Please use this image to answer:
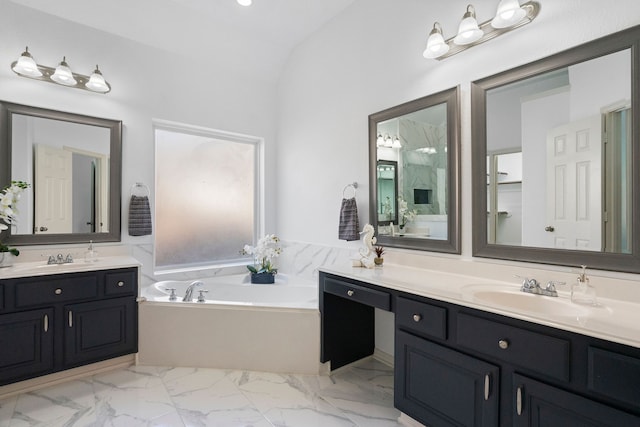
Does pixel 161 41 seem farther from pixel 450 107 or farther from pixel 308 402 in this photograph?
pixel 308 402

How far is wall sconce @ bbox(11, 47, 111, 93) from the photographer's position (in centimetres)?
244

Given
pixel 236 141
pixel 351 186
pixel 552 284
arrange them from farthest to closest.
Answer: pixel 236 141 → pixel 351 186 → pixel 552 284

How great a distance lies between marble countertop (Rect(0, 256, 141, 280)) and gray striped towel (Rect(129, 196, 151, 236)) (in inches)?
12.6

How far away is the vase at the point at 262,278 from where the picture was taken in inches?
135

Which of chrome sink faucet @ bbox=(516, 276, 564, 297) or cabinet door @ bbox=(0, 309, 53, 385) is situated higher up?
chrome sink faucet @ bbox=(516, 276, 564, 297)

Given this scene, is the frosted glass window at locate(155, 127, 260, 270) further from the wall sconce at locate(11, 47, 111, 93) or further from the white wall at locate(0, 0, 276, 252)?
the wall sconce at locate(11, 47, 111, 93)

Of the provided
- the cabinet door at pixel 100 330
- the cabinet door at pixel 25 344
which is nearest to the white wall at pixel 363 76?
the cabinet door at pixel 100 330

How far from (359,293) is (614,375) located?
1.26 meters

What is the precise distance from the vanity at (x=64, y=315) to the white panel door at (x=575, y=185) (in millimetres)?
2945

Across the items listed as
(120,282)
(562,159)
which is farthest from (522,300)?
(120,282)

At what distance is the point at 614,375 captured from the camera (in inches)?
43.1

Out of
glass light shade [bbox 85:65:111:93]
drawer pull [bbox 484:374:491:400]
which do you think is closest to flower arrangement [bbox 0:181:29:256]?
glass light shade [bbox 85:65:111:93]

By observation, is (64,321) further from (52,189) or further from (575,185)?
(575,185)

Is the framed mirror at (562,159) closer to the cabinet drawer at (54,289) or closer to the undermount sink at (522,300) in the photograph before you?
the undermount sink at (522,300)
